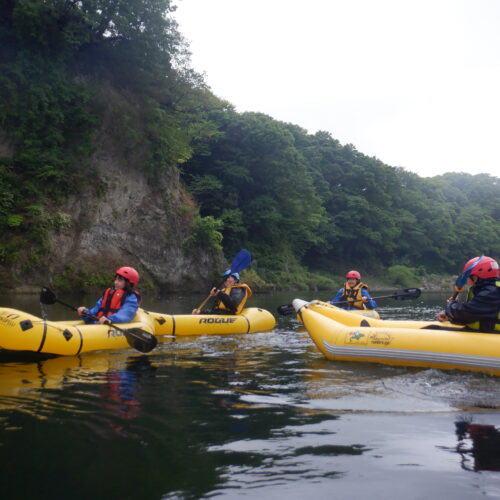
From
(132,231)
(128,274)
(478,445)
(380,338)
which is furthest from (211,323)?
(132,231)

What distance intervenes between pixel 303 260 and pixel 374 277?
5.62m

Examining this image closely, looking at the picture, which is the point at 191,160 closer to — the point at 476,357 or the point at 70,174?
the point at 70,174

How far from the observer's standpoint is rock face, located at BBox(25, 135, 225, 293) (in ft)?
53.8

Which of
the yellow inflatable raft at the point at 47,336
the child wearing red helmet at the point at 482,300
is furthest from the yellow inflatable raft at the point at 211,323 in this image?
the child wearing red helmet at the point at 482,300

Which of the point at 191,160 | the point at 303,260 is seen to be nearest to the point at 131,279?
the point at 191,160

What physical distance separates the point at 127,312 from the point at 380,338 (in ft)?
10.5

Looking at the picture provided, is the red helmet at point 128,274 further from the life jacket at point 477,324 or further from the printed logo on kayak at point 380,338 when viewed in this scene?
the life jacket at point 477,324

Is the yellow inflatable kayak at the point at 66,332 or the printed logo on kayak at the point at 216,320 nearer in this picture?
the yellow inflatable kayak at the point at 66,332

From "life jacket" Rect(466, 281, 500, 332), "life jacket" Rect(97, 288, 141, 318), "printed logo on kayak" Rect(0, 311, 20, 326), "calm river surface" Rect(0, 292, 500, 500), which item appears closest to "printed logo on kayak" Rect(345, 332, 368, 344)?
"calm river surface" Rect(0, 292, 500, 500)

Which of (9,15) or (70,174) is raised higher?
(9,15)

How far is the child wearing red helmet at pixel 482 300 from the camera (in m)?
5.16

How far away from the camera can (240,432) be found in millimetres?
3117

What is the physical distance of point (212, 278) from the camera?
20.4 meters

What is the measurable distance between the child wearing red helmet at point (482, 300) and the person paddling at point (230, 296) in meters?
4.38
